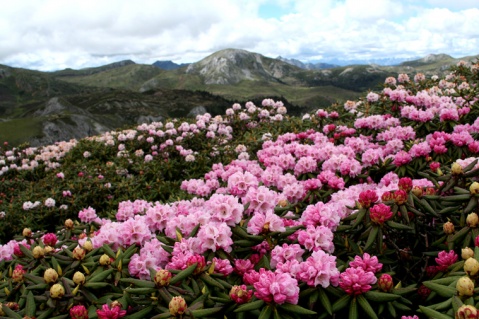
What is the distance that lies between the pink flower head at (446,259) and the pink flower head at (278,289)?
139 centimetres

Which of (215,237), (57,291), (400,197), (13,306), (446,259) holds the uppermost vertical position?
(400,197)

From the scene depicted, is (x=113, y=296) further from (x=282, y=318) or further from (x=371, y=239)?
(x=371, y=239)

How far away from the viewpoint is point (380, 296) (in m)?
2.35

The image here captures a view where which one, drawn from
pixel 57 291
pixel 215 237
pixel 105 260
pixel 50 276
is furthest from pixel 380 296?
pixel 50 276

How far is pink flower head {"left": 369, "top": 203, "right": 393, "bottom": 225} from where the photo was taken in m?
2.87

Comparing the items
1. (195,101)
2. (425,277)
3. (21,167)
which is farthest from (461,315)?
(195,101)

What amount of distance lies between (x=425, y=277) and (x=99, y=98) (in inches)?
6143

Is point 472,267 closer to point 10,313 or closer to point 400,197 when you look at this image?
point 400,197

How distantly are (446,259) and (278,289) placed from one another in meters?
1.55

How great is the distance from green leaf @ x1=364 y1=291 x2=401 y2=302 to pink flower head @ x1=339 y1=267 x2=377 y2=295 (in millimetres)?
47

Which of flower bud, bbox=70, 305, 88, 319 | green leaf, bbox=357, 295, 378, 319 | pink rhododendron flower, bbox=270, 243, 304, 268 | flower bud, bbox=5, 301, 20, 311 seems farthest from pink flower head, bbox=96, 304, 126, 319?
green leaf, bbox=357, 295, 378, 319

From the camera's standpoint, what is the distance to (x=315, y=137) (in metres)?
7.20

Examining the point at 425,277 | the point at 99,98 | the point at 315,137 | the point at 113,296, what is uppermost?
the point at 99,98

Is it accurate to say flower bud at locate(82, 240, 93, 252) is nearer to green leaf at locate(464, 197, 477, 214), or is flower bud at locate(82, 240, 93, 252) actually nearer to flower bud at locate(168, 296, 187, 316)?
flower bud at locate(168, 296, 187, 316)
